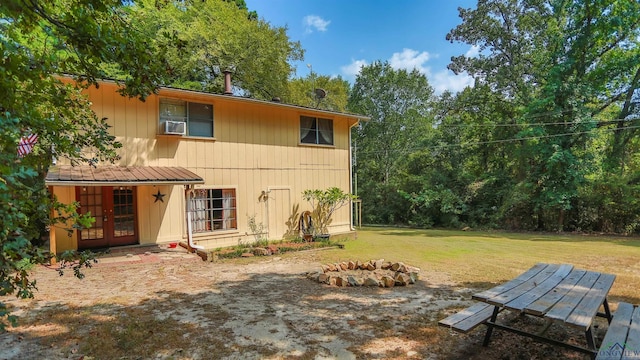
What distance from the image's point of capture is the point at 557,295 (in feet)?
10.1

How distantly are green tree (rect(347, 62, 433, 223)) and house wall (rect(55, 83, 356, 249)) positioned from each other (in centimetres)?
1286

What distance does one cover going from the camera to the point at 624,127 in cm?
1444

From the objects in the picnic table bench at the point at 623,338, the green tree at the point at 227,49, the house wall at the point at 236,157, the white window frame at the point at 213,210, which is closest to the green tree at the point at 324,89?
the green tree at the point at 227,49

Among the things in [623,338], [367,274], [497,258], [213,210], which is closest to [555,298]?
[623,338]

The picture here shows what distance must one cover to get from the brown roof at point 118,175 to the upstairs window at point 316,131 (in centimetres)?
418

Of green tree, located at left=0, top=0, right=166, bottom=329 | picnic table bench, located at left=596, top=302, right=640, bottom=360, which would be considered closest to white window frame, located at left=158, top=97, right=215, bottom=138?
green tree, located at left=0, top=0, right=166, bottom=329

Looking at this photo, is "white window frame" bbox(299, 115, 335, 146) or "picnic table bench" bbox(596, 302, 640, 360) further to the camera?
"white window frame" bbox(299, 115, 335, 146)

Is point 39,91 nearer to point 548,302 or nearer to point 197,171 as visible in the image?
point 548,302

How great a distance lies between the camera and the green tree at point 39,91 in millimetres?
1546

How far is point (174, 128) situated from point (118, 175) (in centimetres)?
186

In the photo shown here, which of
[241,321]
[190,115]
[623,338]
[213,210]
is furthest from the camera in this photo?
[213,210]

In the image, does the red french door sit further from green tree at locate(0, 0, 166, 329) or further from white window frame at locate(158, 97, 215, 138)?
green tree at locate(0, 0, 166, 329)

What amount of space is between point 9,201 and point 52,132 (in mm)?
858

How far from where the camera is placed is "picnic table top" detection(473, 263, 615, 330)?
2629 millimetres
